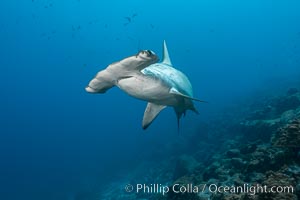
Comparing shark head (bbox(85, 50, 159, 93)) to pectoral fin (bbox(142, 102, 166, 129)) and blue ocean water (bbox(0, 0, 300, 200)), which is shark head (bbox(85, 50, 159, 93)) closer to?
pectoral fin (bbox(142, 102, 166, 129))

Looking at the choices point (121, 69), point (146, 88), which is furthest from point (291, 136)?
point (121, 69)

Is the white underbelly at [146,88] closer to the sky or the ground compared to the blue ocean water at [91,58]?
closer to the ground

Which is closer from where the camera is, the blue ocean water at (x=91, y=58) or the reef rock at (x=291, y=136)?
the reef rock at (x=291, y=136)

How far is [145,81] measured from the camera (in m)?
5.03

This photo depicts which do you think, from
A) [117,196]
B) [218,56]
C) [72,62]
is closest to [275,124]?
[117,196]

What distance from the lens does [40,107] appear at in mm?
176375

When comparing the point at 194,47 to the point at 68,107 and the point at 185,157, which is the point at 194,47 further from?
the point at 185,157

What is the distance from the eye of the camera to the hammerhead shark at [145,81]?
423cm

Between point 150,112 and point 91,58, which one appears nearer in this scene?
point 150,112

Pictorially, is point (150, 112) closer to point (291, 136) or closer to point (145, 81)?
point (145, 81)

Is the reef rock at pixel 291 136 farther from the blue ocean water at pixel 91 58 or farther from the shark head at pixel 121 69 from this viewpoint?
the blue ocean water at pixel 91 58

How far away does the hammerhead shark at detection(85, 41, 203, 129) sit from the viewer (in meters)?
4.23

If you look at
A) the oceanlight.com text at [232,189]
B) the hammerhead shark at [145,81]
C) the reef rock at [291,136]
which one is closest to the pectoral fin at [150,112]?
the hammerhead shark at [145,81]

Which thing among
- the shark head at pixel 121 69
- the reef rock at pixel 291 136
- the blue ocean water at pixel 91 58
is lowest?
the reef rock at pixel 291 136
